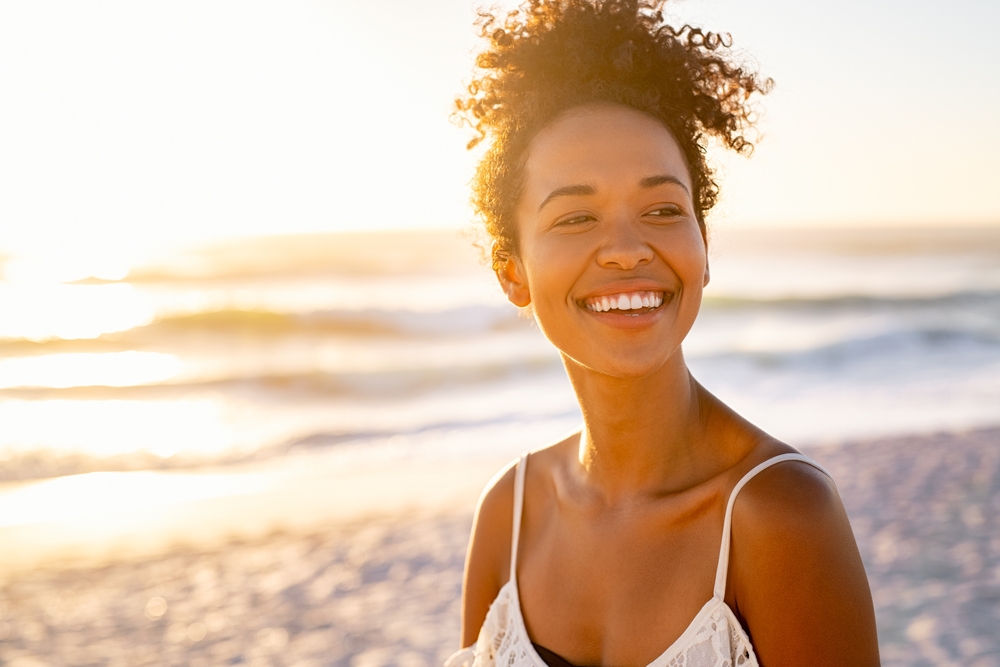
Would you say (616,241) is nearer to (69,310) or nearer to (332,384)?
(332,384)

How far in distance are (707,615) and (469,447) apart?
8.35 metres

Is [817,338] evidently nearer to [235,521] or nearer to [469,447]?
[469,447]

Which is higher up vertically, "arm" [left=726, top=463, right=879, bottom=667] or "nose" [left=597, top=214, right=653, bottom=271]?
"nose" [left=597, top=214, right=653, bottom=271]

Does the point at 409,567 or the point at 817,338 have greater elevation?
the point at 817,338

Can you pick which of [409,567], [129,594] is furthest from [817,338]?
[129,594]

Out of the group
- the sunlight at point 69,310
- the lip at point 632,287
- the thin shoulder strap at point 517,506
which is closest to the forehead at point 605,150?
the lip at point 632,287

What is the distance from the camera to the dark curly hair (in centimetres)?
240

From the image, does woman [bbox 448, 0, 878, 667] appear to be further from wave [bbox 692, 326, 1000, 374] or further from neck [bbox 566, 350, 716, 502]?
wave [bbox 692, 326, 1000, 374]

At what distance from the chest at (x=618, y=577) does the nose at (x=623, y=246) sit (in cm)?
62

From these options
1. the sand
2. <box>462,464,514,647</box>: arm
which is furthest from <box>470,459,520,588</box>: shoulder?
the sand

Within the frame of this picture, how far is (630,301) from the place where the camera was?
2.22 meters

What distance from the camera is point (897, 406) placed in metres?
11.7

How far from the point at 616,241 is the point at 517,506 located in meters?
0.96

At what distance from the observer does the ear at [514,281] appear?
261 cm
